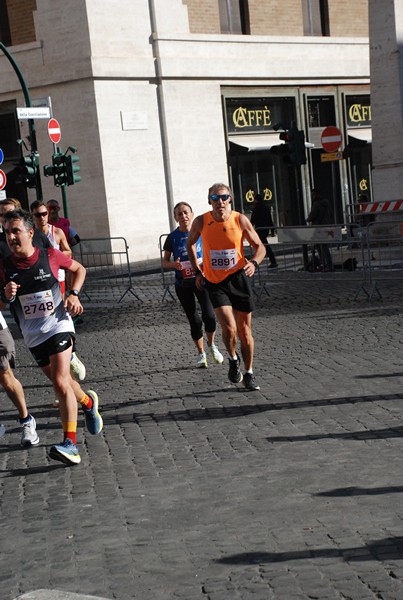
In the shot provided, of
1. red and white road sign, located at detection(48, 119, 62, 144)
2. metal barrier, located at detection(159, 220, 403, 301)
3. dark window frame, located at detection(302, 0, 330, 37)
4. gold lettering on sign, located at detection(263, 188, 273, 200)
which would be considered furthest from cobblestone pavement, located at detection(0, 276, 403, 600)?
dark window frame, located at detection(302, 0, 330, 37)

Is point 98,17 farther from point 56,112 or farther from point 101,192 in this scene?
point 101,192

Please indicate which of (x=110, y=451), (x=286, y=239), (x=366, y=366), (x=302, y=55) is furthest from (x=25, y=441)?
(x=302, y=55)

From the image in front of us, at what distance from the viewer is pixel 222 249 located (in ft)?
32.0

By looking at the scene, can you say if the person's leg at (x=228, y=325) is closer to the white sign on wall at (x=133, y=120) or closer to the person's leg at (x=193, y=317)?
the person's leg at (x=193, y=317)

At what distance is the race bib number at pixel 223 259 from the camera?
9766mm

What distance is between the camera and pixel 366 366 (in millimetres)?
10305

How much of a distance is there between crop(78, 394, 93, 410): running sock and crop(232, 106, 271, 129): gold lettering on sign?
954 inches

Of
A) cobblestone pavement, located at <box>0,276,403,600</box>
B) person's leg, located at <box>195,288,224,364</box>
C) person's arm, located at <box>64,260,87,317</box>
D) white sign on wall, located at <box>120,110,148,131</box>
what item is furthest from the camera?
white sign on wall, located at <box>120,110,148,131</box>

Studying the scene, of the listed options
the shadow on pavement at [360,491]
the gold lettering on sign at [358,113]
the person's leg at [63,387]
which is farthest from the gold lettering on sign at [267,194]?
the shadow on pavement at [360,491]

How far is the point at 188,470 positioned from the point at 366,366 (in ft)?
12.3

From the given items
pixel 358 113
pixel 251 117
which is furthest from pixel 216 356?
pixel 358 113

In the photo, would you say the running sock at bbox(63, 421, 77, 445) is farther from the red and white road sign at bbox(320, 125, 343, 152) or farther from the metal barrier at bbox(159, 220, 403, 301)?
the red and white road sign at bbox(320, 125, 343, 152)

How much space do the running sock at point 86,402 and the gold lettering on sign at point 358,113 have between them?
1106 inches

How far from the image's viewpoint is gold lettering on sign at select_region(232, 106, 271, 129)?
31.5m
